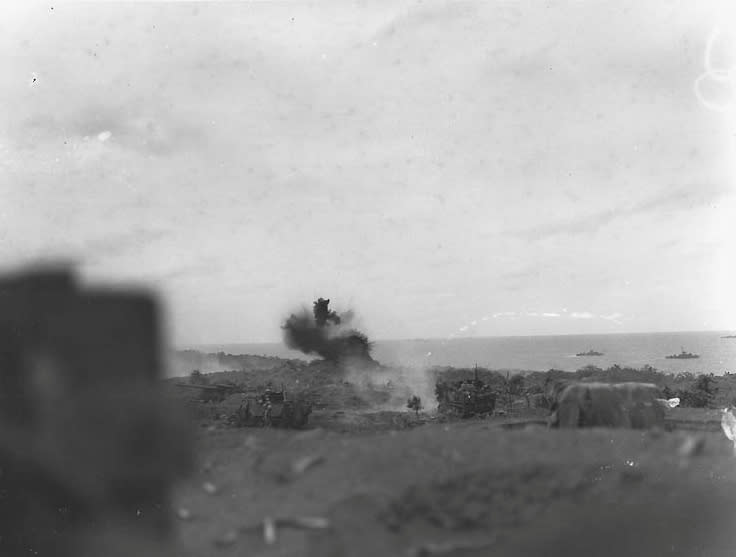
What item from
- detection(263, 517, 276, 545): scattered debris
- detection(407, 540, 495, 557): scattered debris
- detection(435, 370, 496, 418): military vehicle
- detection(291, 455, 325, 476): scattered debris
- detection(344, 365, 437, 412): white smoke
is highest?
detection(291, 455, 325, 476): scattered debris

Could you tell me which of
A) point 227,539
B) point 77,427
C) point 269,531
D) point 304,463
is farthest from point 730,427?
point 77,427

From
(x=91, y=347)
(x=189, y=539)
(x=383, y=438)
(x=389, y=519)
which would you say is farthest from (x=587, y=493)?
(x=91, y=347)

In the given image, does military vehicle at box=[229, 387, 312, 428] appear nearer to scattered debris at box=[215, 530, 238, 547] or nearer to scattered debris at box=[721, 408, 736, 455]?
scattered debris at box=[721, 408, 736, 455]

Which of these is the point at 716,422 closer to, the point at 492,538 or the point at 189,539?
the point at 492,538

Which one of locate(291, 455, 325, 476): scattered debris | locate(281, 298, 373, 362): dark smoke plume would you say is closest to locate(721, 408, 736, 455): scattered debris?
locate(291, 455, 325, 476): scattered debris

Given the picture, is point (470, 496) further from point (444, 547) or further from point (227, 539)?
point (227, 539)

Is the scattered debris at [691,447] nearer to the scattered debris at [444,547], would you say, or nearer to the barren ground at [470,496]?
the barren ground at [470,496]
